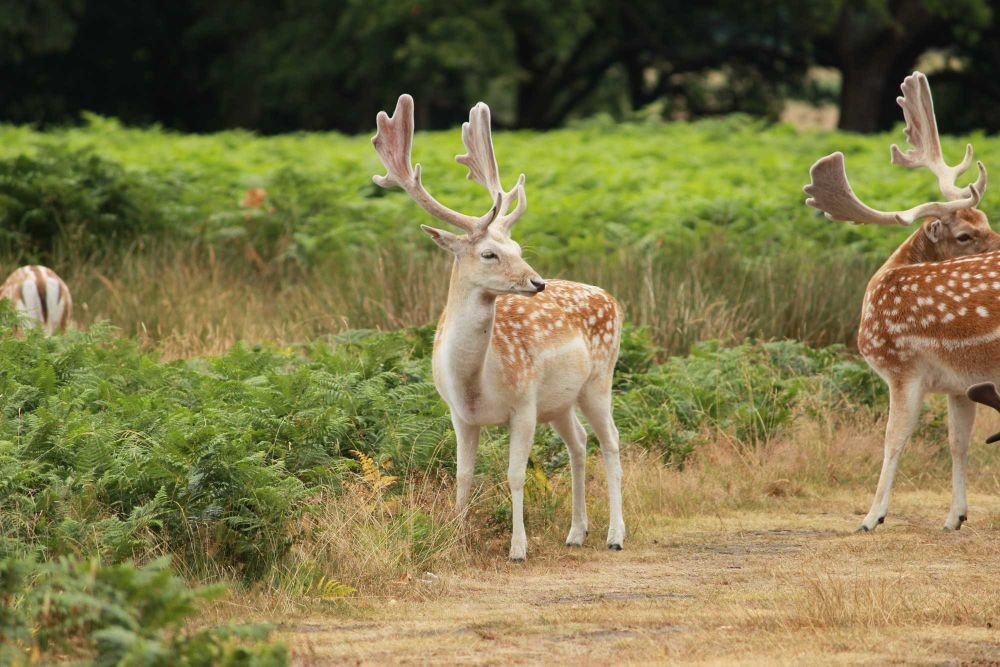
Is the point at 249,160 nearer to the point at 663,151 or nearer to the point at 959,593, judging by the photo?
the point at 663,151

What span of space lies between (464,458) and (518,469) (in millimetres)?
308

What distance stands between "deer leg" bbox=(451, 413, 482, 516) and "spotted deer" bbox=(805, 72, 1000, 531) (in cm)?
217

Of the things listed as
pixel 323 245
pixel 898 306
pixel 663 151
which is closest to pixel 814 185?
pixel 898 306

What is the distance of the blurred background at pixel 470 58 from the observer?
29953 millimetres

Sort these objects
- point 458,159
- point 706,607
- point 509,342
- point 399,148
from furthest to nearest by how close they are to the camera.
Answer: point 458,159
point 399,148
point 509,342
point 706,607

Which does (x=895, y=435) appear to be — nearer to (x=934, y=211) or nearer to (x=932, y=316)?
(x=932, y=316)

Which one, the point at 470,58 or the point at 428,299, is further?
the point at 470,58

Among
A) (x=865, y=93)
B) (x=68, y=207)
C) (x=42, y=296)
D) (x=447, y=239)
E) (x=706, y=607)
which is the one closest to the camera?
(x=706, y=607)

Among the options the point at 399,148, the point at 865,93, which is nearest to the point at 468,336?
the point at 399,148

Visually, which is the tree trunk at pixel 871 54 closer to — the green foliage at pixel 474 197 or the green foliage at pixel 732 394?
the green foliage at pixel 474 197

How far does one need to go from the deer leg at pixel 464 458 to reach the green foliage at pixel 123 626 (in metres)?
2.62

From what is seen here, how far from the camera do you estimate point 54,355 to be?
8383 mm

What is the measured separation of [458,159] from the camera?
7949 millimetres

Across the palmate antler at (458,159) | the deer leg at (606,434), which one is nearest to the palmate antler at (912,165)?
the deer leg at (606,434)
